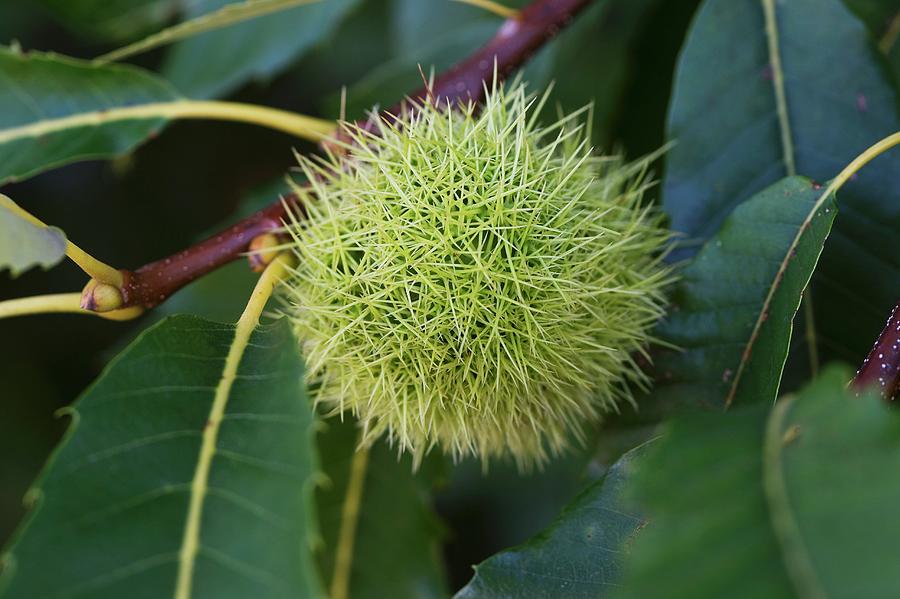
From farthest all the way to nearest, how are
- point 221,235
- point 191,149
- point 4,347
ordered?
point 191,149 → point 4,347 → point 221,235

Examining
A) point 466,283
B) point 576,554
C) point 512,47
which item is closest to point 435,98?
point 512,47

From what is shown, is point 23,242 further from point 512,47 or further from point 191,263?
point 512,47

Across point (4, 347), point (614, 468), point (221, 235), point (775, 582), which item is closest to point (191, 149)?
point (4, 347)

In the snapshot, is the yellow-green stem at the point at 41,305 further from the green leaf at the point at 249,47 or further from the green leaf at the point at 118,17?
the green leaf at the point at 118,17

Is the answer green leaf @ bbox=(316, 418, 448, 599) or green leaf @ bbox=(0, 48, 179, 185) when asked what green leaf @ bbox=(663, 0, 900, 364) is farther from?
green leaf @ bbox=(0, 48, 179, 185)

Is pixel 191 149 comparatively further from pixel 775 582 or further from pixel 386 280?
pixel 775 582
